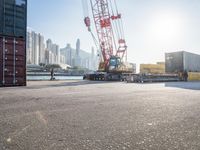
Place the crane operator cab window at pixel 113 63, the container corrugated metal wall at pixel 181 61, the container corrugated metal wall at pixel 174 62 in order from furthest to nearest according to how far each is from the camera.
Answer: the crane operator cab window at pixel 113 63 → the container corrugated metal wall at pixel 174 62 → the container corrugated metal wall at pixel 181 61

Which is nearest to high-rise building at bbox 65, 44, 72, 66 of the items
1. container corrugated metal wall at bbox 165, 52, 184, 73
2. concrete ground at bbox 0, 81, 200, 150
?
container corrugated metal wall at bbox 165, 52, 184, 73

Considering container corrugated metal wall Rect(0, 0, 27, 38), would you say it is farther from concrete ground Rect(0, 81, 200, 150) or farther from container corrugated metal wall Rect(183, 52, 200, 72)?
container corrugated metal wall Rect(183, 52, 200, 72)

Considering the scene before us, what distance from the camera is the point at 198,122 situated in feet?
14.3

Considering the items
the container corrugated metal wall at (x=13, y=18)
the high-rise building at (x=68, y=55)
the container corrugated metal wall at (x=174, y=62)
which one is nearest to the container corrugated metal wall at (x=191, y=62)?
the container corrugated metal wall at (x=174, y=62)

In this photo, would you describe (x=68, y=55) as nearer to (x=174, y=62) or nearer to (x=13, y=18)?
(x=174, y=62)

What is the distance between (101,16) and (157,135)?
1386 inches

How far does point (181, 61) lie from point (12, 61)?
24807 millimetres

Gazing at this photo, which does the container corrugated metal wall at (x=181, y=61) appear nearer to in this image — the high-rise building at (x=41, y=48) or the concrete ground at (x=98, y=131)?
the concrete ground at (x=98, y=131)

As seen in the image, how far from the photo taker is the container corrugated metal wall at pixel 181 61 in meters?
31.3

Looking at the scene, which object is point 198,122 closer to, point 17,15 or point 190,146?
point 190,146

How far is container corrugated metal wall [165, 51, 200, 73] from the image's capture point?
1234 inches

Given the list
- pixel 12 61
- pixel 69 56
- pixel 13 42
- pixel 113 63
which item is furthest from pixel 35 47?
pixel 12 61

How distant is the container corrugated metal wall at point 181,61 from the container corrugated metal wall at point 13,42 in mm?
23062

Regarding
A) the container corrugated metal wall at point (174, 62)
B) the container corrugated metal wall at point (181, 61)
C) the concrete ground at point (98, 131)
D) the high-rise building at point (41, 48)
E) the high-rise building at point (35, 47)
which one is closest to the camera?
the concrete ground at point (98, 131)
